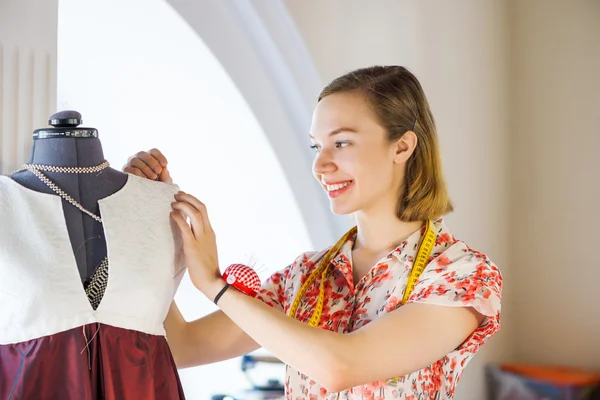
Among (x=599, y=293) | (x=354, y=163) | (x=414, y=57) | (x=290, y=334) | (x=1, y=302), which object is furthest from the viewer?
(x=599, y=293)

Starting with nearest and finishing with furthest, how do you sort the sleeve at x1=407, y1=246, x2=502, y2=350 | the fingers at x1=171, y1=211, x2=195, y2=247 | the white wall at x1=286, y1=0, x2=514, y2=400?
the fingers at x1=171, y1=211, x2=195, y2=247 < the sleeve at x1=407, y1=246, x2=502, y2=350 < the white wall at x1=286, y1=0, x2=514, y2=400

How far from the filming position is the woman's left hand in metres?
1.57

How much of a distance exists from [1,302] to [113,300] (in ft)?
0.62

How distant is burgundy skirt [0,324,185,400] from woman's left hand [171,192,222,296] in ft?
0.50

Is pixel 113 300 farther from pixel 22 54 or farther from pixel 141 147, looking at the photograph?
pixel 141 147

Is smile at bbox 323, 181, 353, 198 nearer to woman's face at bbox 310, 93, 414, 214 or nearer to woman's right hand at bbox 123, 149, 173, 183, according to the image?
woman's face at bbox 310, 93, 414, 214

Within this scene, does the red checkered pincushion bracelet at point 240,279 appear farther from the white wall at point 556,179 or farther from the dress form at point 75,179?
the white wall at point 556,179

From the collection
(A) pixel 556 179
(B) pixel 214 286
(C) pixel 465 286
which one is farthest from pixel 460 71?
(B) pixel 214 286

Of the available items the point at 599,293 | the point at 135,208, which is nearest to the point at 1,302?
the point at 135,208

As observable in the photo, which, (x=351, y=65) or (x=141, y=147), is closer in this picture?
(x=141, y=147)

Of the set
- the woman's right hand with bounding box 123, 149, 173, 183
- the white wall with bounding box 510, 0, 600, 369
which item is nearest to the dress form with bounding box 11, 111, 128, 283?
the woman's right hand with bounding box 123, 149, 173, 183

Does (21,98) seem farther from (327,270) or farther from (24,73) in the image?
(327,270)

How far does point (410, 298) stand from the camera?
1.87 m

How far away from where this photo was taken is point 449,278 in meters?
1.87
